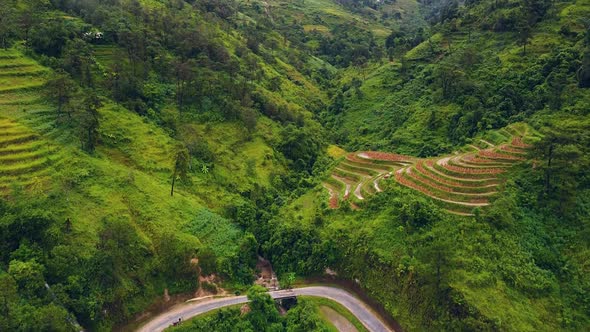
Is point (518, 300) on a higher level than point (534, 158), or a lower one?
lower

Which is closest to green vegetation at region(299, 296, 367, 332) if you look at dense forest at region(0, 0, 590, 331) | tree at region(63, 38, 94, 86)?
dense forest at region(0, 0, 590, 331)

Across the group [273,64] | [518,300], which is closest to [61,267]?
[518,300]

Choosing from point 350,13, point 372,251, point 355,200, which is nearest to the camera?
point 372,251

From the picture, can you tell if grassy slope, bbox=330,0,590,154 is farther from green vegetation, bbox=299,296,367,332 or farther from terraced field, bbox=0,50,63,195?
terraced field, bbox=0,50,63,195

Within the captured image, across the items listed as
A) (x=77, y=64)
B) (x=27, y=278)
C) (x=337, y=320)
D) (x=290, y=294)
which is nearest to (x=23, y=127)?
(x=77, y=64)

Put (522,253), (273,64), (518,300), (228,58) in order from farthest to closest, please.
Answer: (273,64), (228,58), (522,253), (518,300)

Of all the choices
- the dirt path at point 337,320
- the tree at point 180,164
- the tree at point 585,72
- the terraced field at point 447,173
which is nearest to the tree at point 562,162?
the terraced field at point 447,173

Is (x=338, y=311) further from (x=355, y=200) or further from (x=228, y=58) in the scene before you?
(x=228, y=58)

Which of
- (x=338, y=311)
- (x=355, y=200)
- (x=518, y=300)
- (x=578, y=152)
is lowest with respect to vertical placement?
(x=338, y=311)
